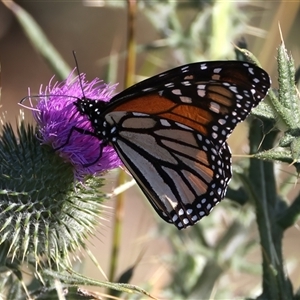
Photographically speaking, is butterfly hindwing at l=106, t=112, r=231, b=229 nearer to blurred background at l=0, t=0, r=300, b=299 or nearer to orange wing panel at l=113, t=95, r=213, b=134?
orange wing panel at l=113, t=95, r=213, b=134

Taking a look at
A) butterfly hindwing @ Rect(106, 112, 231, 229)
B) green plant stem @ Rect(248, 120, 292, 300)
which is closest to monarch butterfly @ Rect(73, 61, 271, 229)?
butterfly hindwing @ Rect(106, 112, 231, 229)

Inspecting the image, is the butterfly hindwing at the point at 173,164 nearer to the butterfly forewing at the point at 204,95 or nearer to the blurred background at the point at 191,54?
the butterfly forewing at the point at 204,95

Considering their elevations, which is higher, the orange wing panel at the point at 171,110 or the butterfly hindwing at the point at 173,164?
the orange wing panel at the point at 171,110

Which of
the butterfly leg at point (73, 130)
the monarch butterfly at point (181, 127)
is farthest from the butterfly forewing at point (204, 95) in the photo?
the butterfly leg at point (73, 130)

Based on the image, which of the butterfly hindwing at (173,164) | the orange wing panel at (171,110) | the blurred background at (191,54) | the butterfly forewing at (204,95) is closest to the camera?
the butterfly forewing at (204,95)

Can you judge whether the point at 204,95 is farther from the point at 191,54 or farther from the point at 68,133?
the point at 191,54

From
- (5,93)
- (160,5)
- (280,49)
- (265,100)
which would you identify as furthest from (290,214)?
(5,93)

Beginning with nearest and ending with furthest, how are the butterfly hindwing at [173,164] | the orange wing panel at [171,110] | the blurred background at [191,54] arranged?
1. the orange wing panel at [171,110]
2. the butterfly hindwing at [173,164]
3. the blurred background at [191,54]
